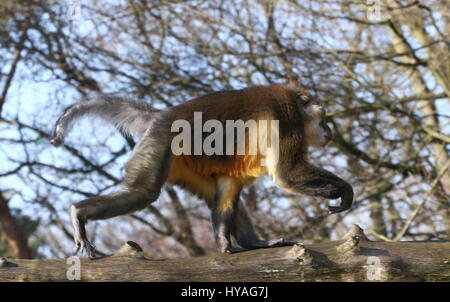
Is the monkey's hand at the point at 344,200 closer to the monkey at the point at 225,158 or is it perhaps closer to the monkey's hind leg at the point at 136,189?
the monkey at the point at 225,158

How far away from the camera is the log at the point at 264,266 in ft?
19.9

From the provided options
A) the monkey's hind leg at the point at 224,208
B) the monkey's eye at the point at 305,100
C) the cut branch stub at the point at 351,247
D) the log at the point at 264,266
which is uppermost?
the monkey's eye at the point at 305,100

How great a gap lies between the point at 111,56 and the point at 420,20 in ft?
20.3

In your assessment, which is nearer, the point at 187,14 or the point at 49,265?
the point at 49,265

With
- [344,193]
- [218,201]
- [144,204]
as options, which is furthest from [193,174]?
[344,193]

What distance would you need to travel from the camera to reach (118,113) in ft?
24.0

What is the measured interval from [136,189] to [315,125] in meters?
2.45

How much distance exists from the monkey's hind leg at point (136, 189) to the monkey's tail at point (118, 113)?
0.29 metres

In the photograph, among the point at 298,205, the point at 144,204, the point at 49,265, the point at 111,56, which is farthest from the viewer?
the point at 111,56

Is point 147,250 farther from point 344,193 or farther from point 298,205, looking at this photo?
point 344,193

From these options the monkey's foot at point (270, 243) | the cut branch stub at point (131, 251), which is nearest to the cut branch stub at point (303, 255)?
the monkey's foot at point (270, 243)

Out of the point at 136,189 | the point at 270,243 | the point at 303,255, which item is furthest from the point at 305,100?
the point at 136,189

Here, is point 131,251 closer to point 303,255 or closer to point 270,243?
point 270,243
